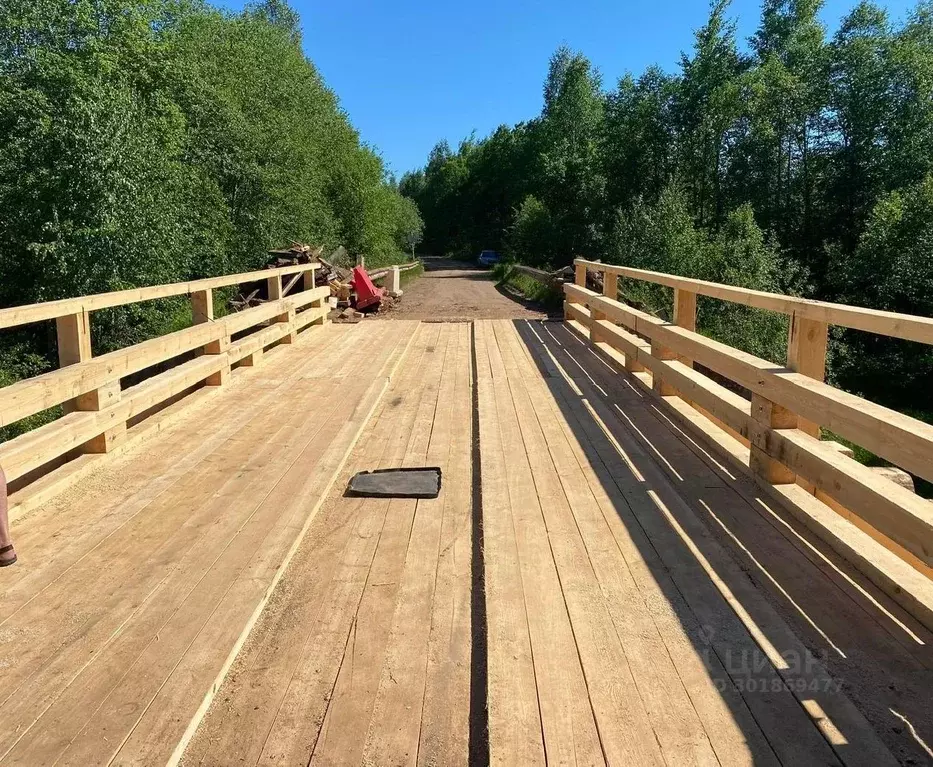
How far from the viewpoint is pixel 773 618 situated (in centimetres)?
251

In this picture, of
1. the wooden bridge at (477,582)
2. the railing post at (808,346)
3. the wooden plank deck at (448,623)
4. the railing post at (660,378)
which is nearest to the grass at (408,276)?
the railing post at (660,378)

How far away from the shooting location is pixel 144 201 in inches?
598

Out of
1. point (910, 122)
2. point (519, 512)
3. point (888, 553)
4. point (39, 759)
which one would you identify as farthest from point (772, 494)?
point (910, 122)

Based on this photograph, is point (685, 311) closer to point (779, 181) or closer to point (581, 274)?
point (581, 274)

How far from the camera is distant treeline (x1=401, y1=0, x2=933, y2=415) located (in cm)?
1970

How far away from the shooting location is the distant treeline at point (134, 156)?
14.7 meters

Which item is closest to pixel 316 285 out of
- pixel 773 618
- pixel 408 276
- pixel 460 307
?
pixel 460 307

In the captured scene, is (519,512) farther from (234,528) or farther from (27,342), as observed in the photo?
(27,342)

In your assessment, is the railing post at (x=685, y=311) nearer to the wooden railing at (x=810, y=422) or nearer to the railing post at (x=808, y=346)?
the wooden railing at (x=810, y=422)

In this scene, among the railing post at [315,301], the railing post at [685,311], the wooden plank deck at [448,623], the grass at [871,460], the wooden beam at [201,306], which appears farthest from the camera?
the grass at [871,460]

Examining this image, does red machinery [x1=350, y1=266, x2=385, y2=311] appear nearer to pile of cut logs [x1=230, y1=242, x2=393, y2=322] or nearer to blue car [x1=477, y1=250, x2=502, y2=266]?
pile of cut logs [x1=230, y1=242, x2=393, y2=322]

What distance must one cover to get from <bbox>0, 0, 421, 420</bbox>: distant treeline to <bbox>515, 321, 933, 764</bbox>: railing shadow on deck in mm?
13577

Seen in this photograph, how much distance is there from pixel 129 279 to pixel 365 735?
50.0 ft

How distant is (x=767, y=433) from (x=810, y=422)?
284 millimetres
